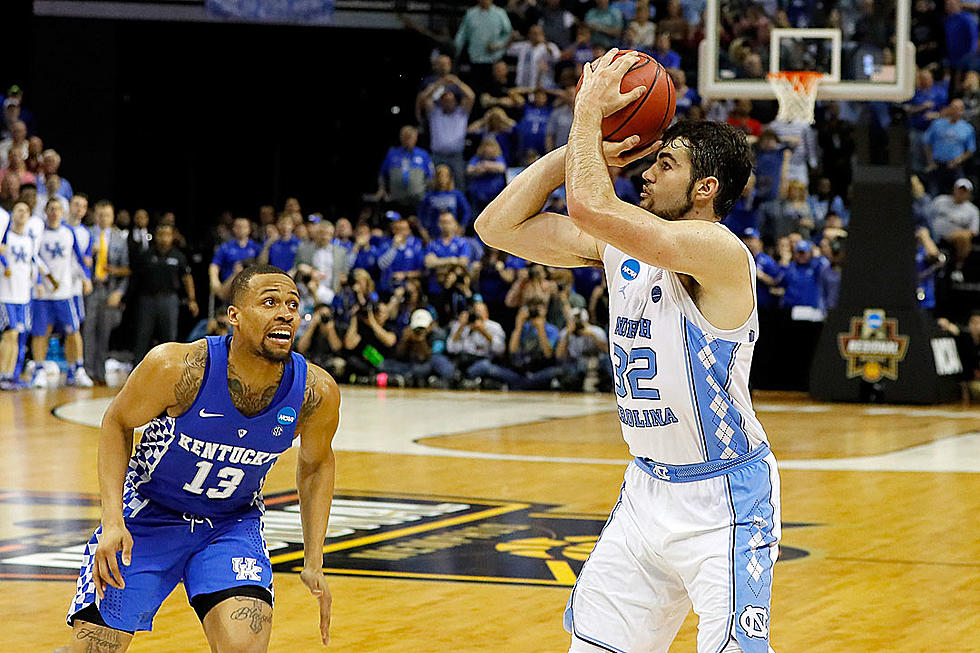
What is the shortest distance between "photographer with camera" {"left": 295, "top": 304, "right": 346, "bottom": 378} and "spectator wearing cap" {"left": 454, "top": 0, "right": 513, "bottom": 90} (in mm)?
5407

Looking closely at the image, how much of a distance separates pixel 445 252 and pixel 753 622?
1496 centimetres

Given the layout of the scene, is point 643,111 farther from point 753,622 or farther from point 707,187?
point 753,622

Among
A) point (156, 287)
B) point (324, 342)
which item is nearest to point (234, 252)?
point (156, 287)

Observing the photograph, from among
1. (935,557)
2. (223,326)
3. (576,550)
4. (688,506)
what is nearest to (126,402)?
(688,506)

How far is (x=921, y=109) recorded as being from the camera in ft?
64.6

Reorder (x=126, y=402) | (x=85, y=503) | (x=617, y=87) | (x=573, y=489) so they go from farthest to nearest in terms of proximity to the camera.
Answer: (x=573, y=489) → (x=85, y=503) → (x=126, y=402) → (x=617, y=87)

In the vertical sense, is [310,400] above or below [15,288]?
above

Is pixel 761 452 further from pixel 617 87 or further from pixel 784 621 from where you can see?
pixel 784 621

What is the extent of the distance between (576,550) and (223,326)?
10478mm

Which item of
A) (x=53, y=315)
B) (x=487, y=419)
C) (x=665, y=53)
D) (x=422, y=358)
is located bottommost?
(x=487, y=419)

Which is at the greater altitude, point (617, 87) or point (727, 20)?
point (727, 20)

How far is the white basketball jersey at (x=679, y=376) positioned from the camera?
3908mm

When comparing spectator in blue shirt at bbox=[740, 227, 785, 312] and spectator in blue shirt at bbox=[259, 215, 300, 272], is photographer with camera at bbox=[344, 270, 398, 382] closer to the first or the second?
spectator in blue shirt at bbox=[259, 215, 300, 272]

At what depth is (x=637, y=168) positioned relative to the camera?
1973 centimetres
